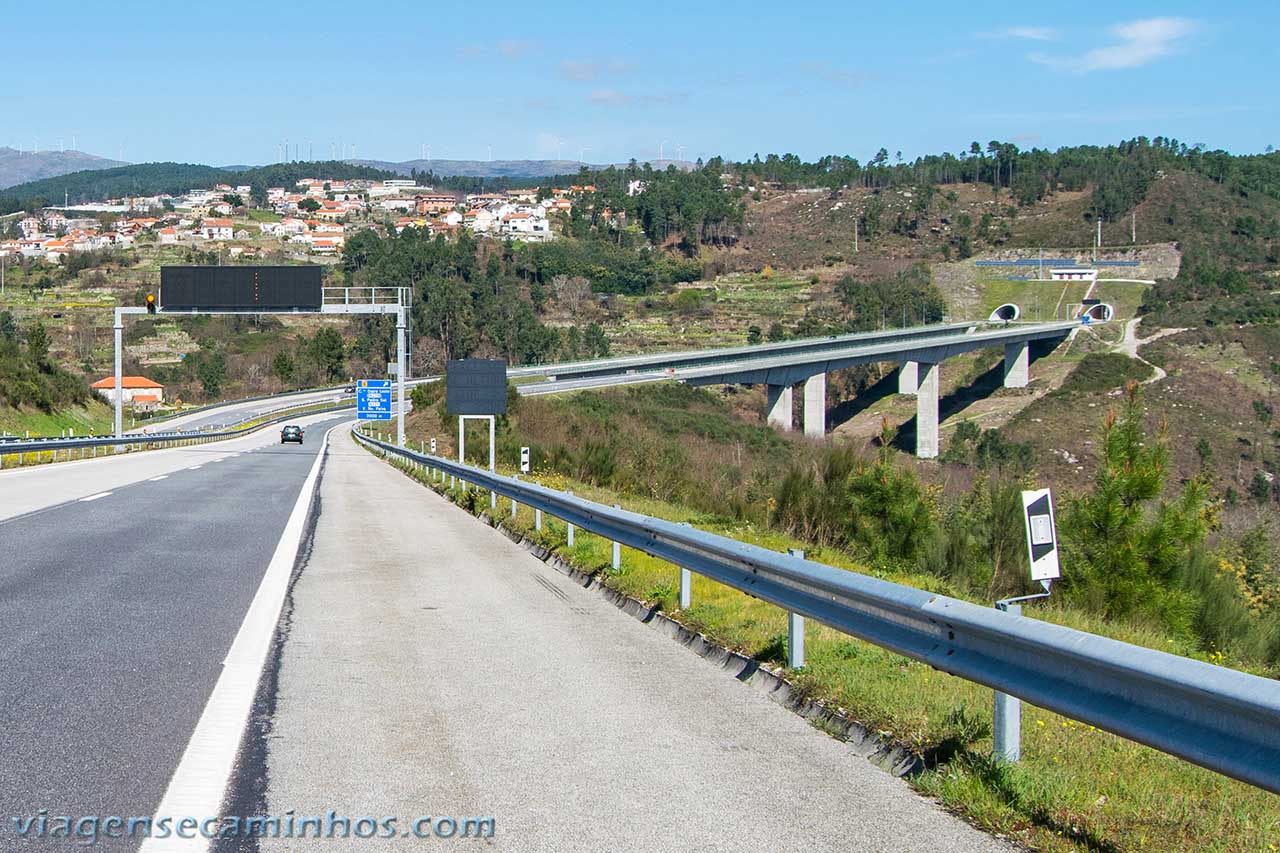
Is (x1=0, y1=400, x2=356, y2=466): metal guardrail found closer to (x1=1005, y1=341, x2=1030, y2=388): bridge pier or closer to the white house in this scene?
(x1=1005, y1=341, x2=1030, y2=388): bridge pier

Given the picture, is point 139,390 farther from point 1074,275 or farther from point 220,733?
point 220,733

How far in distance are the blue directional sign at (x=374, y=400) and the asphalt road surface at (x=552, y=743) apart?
192 ft

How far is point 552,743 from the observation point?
20.8 feet

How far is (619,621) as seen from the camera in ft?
34.5

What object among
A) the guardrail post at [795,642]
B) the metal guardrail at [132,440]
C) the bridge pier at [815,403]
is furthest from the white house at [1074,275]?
the guardrail post at [795,642]

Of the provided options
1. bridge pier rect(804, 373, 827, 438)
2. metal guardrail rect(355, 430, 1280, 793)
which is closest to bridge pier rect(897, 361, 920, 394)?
bridge pier rect(804, 373, 827, 438)

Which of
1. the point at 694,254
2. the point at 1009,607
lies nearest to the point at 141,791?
the point at 1009,607

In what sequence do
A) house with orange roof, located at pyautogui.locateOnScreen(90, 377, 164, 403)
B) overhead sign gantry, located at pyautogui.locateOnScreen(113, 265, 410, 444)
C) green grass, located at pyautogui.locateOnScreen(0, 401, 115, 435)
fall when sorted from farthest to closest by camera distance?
house with orange roof, located at pyautogui.locateOnScreen(90, 377, 164, 403) → green grass, located at pyautogui.locateOnScreen(0, 401, 115, 435) → overhead sign gantry, located at pyautogui.locateOnScreen(113, 265, 410, 444)

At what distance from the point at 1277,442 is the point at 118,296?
4872 inches

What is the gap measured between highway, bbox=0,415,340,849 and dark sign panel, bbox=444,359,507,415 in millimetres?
8902

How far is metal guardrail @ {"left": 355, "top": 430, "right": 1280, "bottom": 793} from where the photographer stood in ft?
13.7

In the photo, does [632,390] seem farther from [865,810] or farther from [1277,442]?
[865,810]

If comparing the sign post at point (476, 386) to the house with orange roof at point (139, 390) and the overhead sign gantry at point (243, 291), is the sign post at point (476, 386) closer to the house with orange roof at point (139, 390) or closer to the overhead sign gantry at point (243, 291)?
the overhead sign gantry at point (243, 291)

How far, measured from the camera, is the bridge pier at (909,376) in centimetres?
9944
